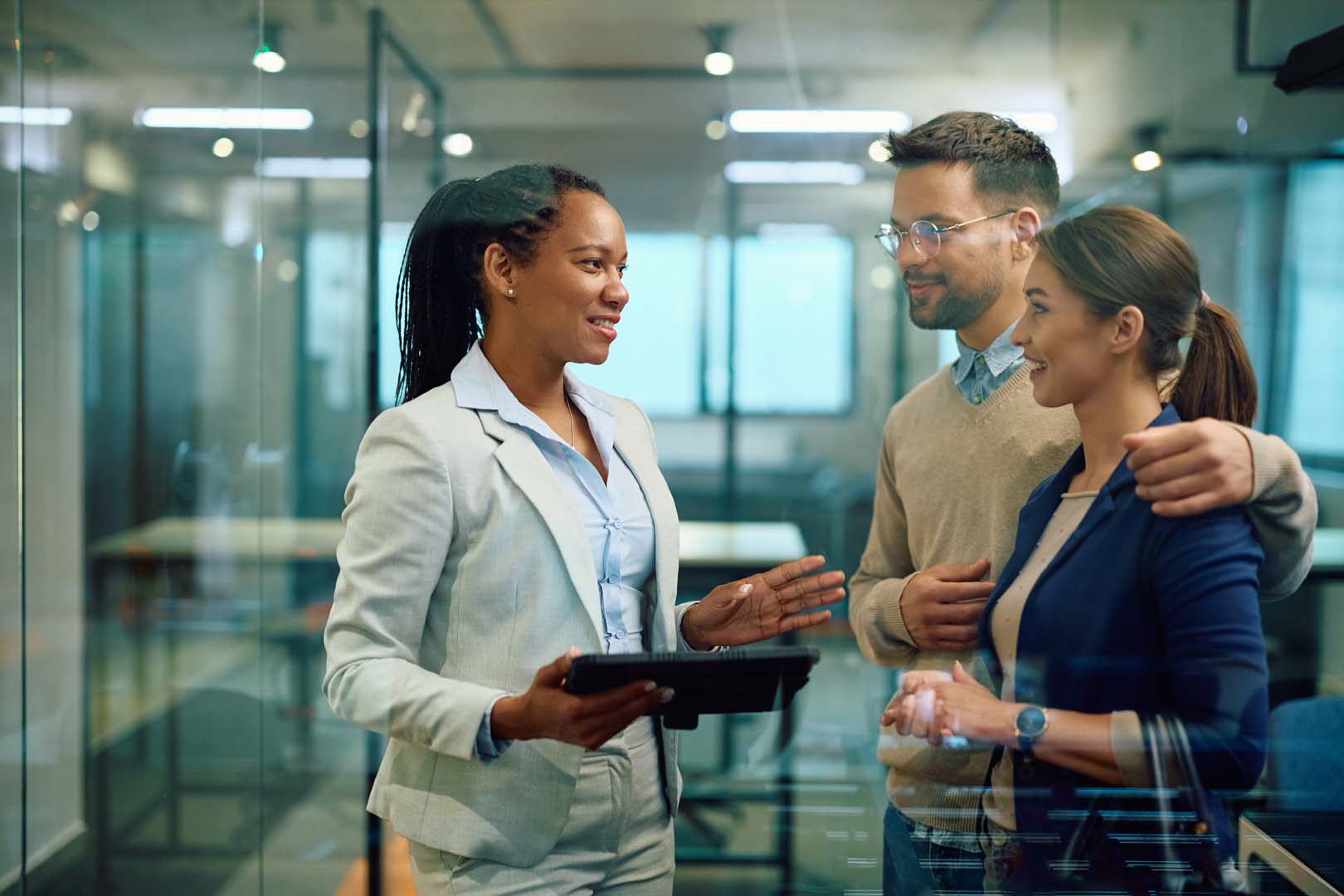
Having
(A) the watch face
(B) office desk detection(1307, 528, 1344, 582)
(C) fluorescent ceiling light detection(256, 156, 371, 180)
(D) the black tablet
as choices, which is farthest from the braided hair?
(B) office desk detection(1307, 528, 1344, 582)

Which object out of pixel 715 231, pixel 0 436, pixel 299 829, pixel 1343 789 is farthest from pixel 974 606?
pixel 299 829

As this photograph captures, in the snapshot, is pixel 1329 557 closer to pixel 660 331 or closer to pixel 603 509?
pixel 660 331

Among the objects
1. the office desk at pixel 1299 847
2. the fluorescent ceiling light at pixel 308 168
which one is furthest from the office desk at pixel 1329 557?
the fluorescent ceiling light at pixel 308 168

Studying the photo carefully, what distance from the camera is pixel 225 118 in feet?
9.55

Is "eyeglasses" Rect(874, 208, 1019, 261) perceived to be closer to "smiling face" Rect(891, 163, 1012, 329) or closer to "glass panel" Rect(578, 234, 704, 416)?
"smiling face" Rect(891, 163, 1012, 329)

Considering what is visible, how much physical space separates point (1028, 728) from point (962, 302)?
1.98 feet

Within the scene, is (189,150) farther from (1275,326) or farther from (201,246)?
(1275,326)

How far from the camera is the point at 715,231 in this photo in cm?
272

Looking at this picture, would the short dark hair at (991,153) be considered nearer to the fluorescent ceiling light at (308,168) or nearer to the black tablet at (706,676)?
the black tablet at (706,676)

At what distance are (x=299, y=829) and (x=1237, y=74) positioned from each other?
3.16 metres

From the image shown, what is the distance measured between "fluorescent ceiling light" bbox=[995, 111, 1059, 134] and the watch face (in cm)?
89

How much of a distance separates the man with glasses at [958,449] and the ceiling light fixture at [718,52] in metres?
0.84

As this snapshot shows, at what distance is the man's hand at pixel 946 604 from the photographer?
1521mm

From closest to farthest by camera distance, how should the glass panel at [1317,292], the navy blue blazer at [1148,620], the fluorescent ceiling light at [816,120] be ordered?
the navy blue blazer at [1148,620] < the fluorescent ceiling light at [816,120] < the glass panel at [1317,292]
